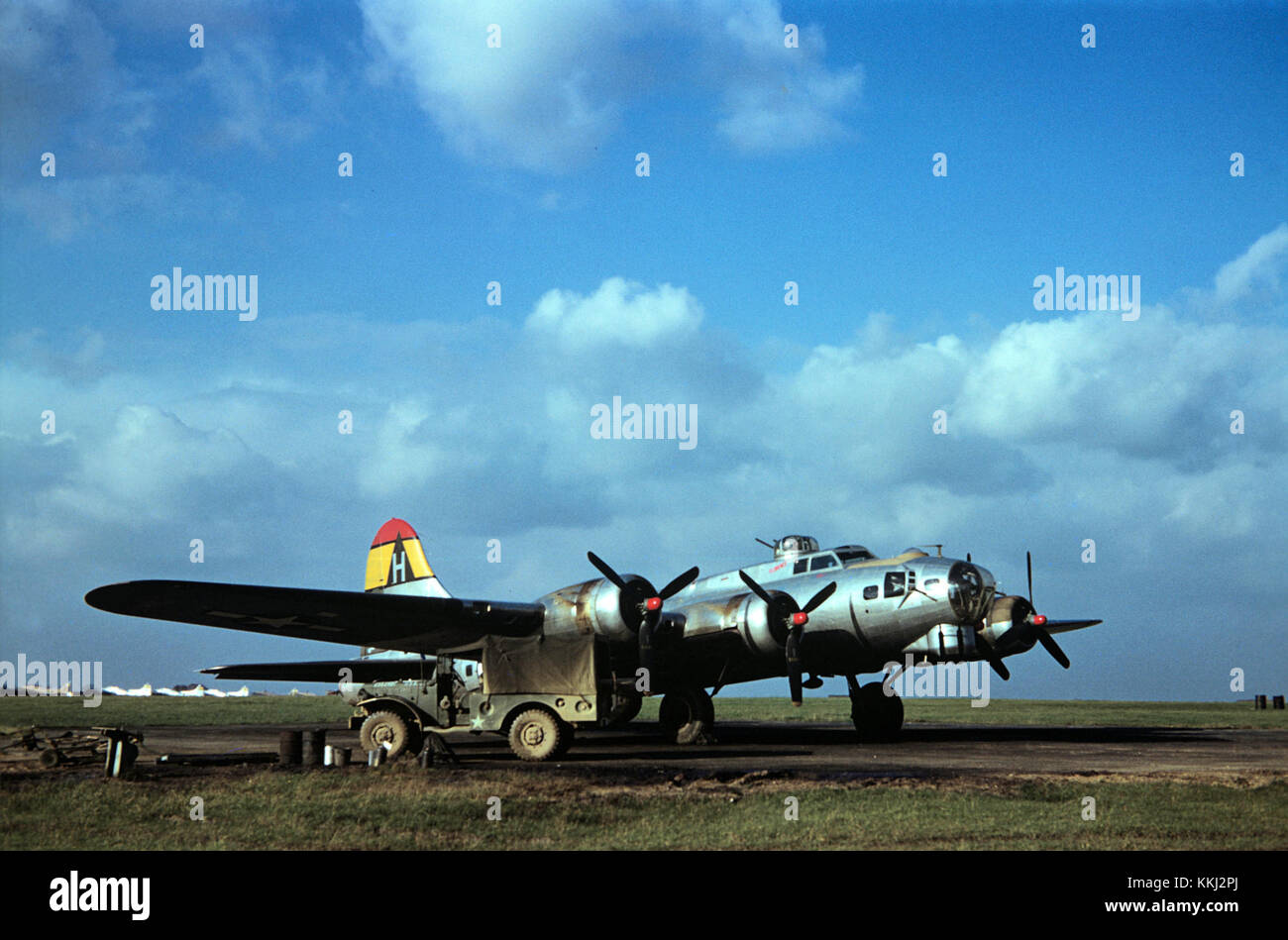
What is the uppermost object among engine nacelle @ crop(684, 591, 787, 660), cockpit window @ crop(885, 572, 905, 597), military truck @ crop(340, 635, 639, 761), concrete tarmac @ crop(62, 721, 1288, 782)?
cockpit window @ crop(885, 572, 905, 597)

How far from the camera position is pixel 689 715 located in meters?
28.6

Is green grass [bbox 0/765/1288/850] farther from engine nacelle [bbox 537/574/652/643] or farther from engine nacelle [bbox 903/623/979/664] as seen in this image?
engine nacelle [bbox 903/623/979/664]

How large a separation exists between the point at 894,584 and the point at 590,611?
760 centimetres

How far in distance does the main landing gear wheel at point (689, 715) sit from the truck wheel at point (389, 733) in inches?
352

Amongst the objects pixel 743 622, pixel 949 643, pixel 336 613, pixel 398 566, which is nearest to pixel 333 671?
pixel 398 566

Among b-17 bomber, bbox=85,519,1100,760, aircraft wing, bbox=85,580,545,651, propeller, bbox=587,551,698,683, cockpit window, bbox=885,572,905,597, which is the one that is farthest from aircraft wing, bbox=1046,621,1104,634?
aircraft wing, bbox=85,580,545,651

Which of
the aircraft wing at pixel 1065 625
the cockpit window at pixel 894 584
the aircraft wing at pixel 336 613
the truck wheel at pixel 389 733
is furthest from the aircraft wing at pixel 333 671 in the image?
the aircraft wing at pixel 1065 625

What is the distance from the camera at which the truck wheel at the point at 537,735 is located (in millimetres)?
22156

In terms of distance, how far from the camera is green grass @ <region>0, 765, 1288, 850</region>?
12492mm

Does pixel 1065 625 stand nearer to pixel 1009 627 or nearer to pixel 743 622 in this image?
pixel 1009 627

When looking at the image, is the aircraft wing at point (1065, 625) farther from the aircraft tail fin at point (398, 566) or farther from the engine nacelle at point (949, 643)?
the aircraft tail fin at point (398, 566)

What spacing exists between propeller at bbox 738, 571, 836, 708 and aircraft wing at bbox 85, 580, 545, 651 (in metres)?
5.76

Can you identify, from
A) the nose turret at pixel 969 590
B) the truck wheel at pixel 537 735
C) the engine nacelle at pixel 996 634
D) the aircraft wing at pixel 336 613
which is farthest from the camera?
the engine nacelle at pixel 996 634
